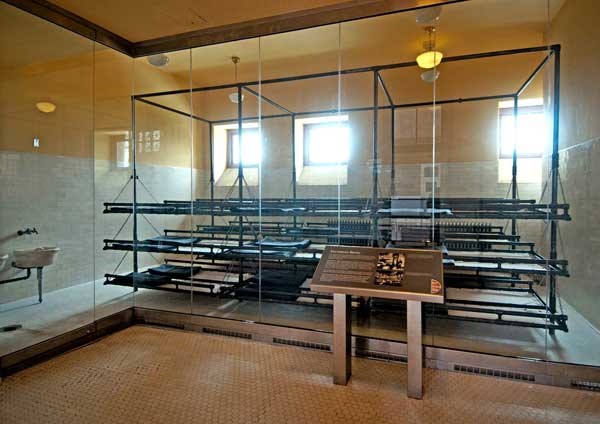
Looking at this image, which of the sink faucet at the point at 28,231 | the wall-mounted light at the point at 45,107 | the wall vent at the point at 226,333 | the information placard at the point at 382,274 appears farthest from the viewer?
the wall-mounted light at the point at 45,107

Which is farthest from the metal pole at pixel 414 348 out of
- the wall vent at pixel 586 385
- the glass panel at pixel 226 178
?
the glass panel at pixel 226 178

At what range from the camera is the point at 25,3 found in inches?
105

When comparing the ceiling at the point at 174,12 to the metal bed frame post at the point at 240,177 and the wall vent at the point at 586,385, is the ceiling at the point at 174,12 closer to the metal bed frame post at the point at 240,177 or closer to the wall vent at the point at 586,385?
the metal bed frame post at the point at 240,177

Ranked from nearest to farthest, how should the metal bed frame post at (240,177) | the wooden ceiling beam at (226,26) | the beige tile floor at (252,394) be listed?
the beige tile floor at (252,394) < the wooden ceiling beam at (226,26) < the metal bed frame post at (240,177)

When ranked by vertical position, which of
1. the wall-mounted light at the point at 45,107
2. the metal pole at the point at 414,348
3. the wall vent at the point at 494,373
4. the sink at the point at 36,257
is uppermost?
the wall-mounted light at the point at 45,107

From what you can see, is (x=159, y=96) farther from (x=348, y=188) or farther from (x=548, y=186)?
(x=548, y=186)

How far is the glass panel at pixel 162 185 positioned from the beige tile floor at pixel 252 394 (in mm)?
1102

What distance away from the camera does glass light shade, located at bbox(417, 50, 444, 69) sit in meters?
3.63

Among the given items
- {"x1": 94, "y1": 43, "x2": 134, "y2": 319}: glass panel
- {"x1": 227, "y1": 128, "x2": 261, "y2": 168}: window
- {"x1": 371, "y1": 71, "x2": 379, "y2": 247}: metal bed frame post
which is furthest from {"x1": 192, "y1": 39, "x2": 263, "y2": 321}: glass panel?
{"x1": 371, "y1": 71, "x2": 379, "y2": 247}: metal bed frame post

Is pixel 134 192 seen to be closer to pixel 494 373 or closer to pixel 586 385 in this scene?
pixel 494 373

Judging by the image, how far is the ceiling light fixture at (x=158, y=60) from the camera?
3.73 metres

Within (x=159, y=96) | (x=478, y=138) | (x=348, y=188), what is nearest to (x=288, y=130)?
(x=348, y=188)

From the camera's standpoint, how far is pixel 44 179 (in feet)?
11.5

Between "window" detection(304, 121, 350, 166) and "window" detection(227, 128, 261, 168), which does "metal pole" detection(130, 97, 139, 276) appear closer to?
"window" detection(227, 128, 261, 168)
